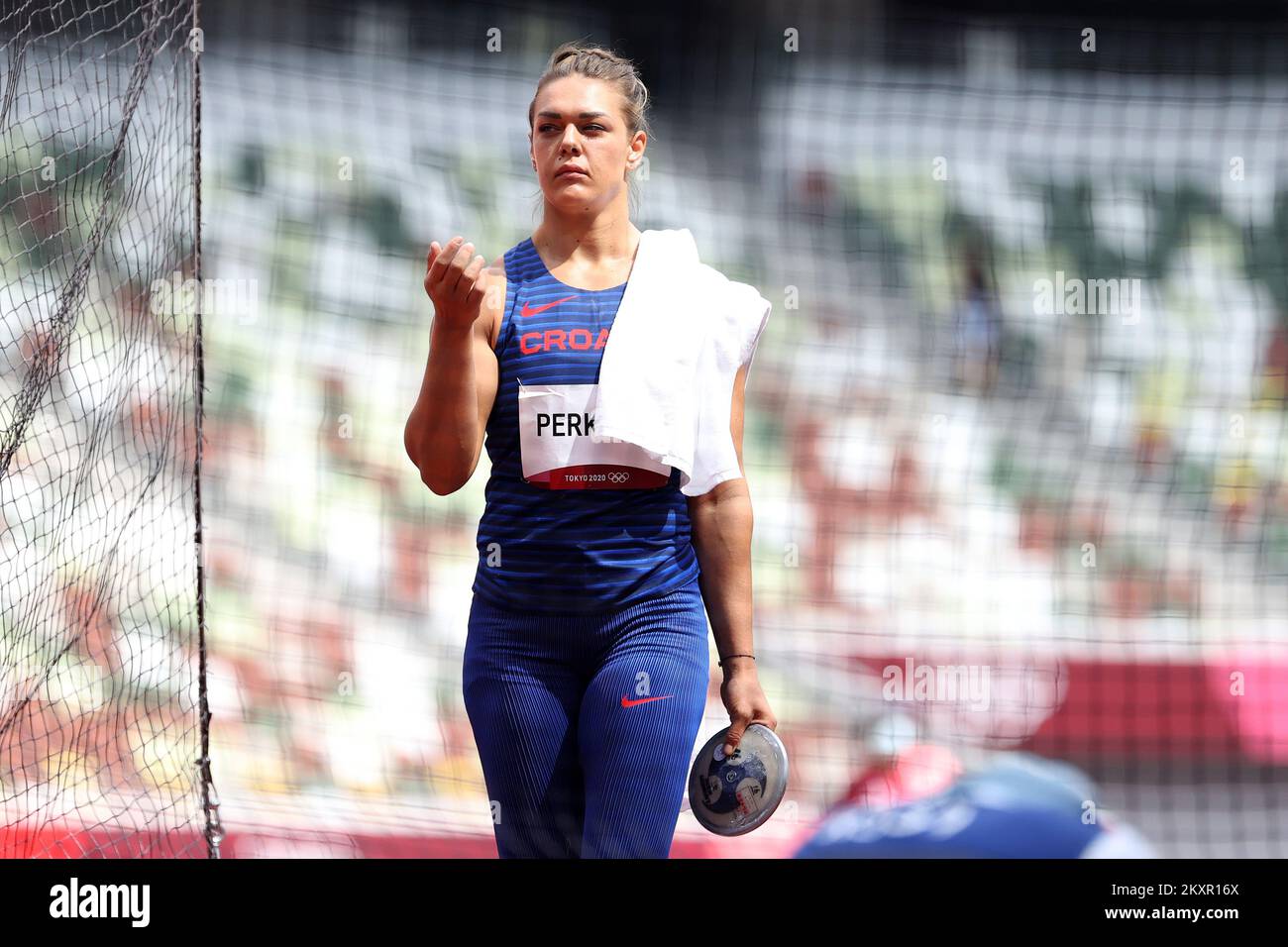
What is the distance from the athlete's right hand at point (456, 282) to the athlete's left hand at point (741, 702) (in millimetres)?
658

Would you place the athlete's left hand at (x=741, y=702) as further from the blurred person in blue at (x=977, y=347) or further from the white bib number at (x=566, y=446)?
the blurred person in blue at (x=977, y=347)

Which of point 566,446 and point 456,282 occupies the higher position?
point 456,282

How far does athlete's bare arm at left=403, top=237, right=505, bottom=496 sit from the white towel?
0.16m

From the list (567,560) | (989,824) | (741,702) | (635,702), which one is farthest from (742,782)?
(989,824)

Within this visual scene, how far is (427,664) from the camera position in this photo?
374 centimetres

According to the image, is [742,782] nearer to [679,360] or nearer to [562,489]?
[562,489]

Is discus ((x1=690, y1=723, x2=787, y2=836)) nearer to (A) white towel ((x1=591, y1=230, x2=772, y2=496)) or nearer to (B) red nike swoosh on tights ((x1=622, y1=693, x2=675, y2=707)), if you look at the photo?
(B) red nike swoosh on tights ((x1=622, y1=693, x2=675, y2=707))

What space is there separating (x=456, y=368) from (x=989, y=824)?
2.20m

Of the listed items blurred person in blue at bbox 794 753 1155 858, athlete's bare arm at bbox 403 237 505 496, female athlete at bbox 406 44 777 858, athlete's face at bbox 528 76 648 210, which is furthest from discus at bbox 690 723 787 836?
blurred person in blue at bbox 794 753 1155 858

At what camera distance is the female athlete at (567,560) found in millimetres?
1786

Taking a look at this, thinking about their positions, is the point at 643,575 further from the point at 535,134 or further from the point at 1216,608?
the point at 1216,608

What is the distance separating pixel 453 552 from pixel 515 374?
2293 mm

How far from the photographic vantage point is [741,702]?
1951 mm
